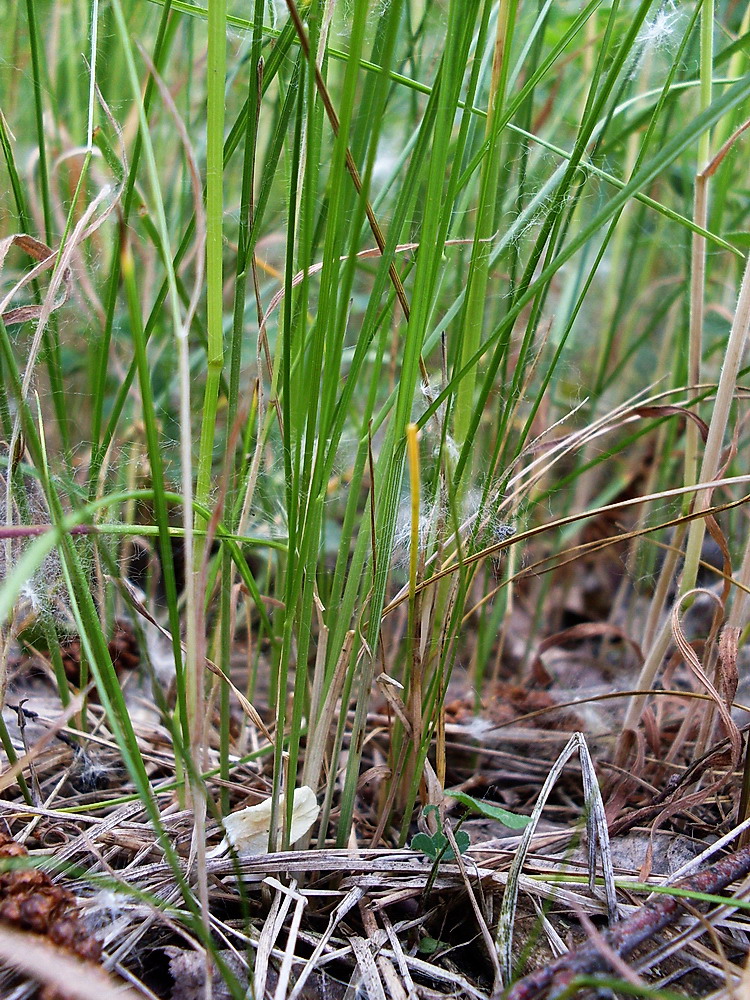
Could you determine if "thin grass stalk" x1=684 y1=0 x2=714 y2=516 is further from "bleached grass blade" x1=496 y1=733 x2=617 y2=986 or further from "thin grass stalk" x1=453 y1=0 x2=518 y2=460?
"bleached grass blade" x1=496 y1=733 x2=617 y2=986

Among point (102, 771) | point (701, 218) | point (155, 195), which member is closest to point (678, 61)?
point (701, 218)

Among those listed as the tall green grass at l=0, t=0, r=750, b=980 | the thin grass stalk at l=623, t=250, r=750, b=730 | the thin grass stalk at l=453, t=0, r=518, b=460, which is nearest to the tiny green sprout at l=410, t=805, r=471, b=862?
the tall green grass at l=0, t=0, r=750, b=980

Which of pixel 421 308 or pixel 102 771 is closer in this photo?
pixel 421 308

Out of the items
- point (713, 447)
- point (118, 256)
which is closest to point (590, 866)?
point (713, 447)

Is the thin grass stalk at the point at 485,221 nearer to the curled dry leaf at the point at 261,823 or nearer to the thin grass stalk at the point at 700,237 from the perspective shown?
the thin grass stalk at the point at 700,237

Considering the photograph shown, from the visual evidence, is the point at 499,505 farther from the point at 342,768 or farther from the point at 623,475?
the point at 623,475

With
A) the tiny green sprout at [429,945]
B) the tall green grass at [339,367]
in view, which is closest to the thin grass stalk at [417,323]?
the tall green grass at [339,367]
